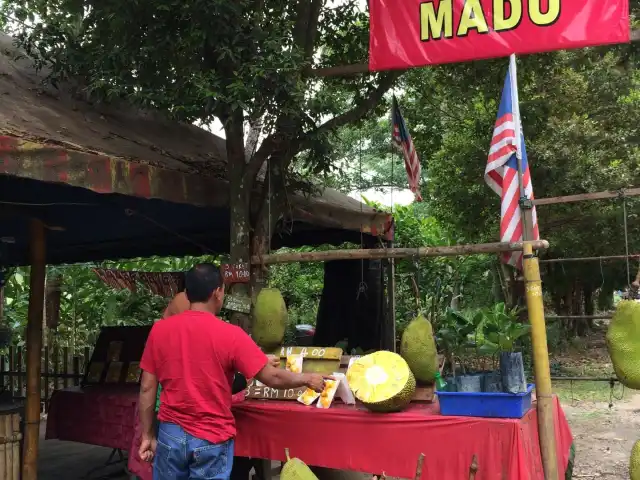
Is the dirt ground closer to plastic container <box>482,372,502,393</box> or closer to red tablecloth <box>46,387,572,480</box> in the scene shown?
red tablecloth <box>46,387,572,480</box>

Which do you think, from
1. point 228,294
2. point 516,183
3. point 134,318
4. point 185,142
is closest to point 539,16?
Answer: point 516,183

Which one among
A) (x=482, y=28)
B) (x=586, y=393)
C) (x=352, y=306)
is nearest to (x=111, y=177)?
(x=482, y=28)

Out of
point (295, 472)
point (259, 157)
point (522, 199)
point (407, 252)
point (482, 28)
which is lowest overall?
point (295, 472)

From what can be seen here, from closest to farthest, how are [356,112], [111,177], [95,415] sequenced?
[111,177] < [356,112] < [95,415]

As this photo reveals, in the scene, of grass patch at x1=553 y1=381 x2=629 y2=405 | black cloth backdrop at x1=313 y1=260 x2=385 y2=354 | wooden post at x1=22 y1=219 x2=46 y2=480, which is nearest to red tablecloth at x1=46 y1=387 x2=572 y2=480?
wooden post at x1=22 y1=219 x2=46 y2=480

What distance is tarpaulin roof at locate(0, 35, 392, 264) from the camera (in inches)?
134

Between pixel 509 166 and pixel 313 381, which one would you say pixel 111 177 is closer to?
pixel 313 381

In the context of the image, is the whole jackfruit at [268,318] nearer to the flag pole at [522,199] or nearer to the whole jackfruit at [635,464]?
the flag pole at [522,199]

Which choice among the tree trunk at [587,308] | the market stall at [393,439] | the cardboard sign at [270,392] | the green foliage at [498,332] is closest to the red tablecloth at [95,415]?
the market stall at [393,439]

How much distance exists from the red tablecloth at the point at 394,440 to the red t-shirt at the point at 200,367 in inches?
25.4

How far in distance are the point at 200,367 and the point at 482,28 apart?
8.41 feet

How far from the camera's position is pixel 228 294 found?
3.94m

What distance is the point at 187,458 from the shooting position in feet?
9.11

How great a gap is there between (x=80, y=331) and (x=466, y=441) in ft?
33.5
